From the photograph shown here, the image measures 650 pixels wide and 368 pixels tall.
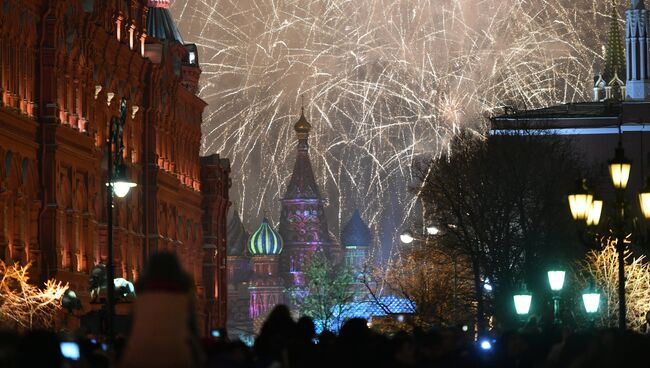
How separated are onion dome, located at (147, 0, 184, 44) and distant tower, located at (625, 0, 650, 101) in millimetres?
27828

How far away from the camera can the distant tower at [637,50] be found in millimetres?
125625

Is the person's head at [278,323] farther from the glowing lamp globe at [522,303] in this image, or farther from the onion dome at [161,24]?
the onion dome at [161,24]

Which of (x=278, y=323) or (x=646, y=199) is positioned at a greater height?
(x=646, y=199)

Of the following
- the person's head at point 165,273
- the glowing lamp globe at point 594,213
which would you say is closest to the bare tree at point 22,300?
the glowing lamp globe at point 594,213

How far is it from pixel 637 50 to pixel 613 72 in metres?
23.9

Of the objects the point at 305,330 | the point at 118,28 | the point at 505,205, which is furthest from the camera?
the point at 118,28

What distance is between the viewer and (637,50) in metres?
127

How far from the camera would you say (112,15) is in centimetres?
8219

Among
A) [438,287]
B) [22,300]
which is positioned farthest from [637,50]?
[22,300]

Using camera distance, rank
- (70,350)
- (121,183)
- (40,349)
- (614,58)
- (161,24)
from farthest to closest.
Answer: (614,58) < (161,24) < (121,183) < (70,350) < (40,349)

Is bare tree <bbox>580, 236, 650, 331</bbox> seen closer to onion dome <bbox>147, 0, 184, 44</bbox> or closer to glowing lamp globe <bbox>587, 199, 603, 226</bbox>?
glowing lamp globe <bbox>587, 199, 603, 226</bbox>

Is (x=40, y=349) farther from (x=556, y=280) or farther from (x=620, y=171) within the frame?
(x=556, y=280)

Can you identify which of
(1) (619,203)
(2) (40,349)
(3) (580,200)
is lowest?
(2) (40,349)

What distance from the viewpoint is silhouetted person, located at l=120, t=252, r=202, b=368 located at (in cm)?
1491
